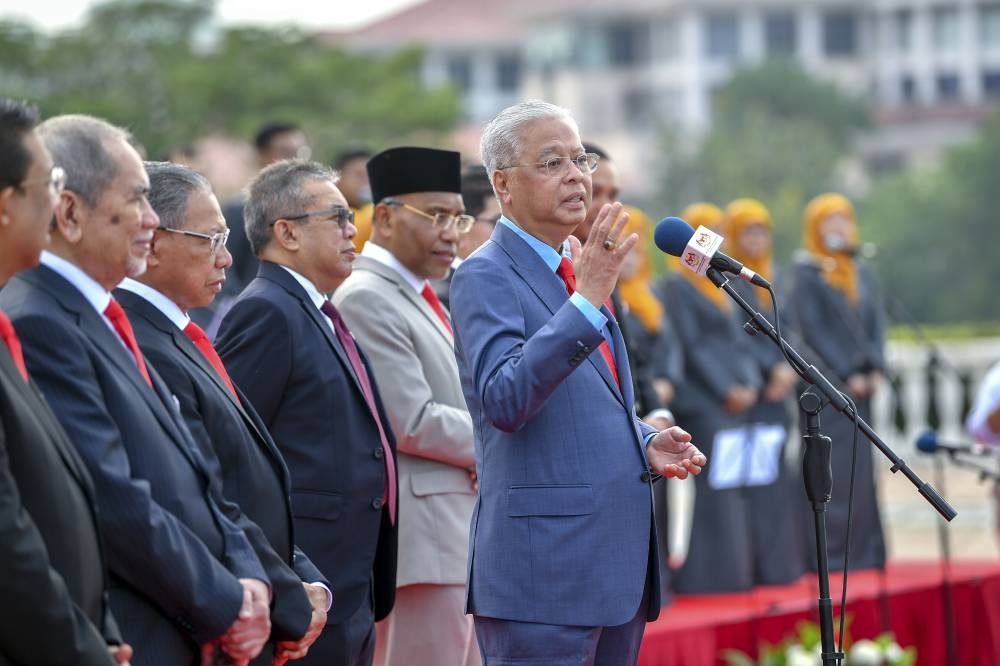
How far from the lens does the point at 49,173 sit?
10.3ft

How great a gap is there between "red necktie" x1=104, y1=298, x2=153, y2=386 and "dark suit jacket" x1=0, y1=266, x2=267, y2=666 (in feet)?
0.16

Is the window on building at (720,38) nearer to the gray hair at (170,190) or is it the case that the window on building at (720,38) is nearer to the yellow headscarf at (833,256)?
the yellow headscarf at (833,256)

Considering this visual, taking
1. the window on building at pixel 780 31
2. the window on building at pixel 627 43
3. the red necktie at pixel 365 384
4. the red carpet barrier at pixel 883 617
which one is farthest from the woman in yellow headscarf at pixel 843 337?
the window on building at pixel 780 31

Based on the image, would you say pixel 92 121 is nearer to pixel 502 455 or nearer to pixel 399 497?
pixel 502 455

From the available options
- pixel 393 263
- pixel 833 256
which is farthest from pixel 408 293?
pixel 833 256

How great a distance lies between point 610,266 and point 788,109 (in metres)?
64.4

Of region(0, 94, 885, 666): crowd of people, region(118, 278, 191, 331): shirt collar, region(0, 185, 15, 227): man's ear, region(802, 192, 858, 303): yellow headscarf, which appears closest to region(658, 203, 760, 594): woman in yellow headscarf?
region(802, 192, 858, 303): yellow headscarf

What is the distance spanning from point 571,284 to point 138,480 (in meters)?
1.26

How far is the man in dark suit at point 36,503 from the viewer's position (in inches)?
114

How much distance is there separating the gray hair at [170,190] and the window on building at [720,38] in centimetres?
8250

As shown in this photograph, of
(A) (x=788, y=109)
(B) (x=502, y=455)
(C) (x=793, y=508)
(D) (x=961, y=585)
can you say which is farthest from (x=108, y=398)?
(A) (x=788, y=109)

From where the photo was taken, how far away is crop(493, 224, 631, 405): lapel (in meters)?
4.05

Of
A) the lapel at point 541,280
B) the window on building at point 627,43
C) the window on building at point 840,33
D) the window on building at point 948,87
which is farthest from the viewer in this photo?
the window on building at point 627,43

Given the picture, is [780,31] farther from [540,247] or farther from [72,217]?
[72,217]
